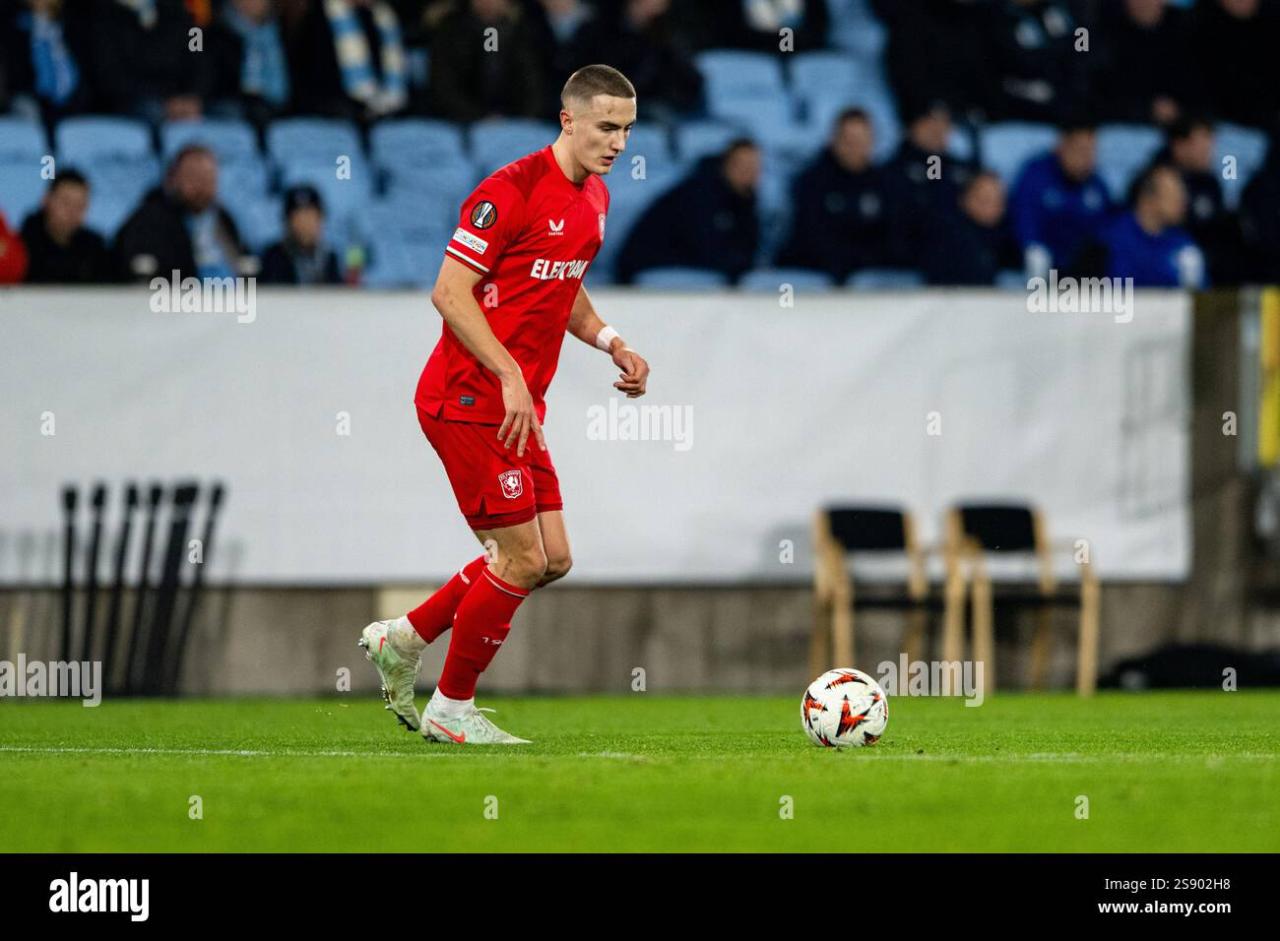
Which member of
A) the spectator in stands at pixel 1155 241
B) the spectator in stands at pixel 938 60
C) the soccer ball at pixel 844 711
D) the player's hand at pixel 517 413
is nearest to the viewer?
the player's hand at pixel 517 413

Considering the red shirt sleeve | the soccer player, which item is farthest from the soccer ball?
the red shirt sleeve

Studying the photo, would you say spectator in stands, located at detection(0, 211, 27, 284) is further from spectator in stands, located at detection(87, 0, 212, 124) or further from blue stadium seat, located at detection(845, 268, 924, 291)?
blue stadium seat, located at detection(845, 268, 924, 291)

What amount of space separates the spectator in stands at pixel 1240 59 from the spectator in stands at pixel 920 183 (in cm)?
278

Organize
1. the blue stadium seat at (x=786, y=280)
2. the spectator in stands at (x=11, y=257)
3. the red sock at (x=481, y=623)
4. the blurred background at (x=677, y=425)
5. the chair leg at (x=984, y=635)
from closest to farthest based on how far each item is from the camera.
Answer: the red sock at (x=481, y=623) < the blurred background at (x=677, y=425) < the spectator in stands at (x=11, y=257) < the chair leg at (x=984, y=635) < the blue stadium seat at (x=786, y=280)

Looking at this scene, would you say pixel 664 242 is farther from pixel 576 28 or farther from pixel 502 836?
pixel 502 836

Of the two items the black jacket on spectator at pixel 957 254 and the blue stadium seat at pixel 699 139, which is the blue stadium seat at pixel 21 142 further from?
the black jacket on spectator at pixel 957 254

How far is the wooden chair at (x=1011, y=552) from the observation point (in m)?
14.2

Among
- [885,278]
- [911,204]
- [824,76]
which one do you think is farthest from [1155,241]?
[824,76]

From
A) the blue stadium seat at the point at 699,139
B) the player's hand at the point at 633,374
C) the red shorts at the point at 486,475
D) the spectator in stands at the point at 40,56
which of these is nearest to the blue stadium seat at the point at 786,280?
the blue stadium seat at the point at 699,139

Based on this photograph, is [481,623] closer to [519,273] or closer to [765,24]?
[519,273]

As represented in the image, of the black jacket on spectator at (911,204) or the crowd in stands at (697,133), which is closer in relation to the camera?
the crowd in stands at (697,133)

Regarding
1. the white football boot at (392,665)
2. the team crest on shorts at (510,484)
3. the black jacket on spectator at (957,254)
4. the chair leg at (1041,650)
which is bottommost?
the chair leg at (1041,650)

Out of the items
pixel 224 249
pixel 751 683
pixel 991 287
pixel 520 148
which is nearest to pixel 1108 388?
pixel 991 287

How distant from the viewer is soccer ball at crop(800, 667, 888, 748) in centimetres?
843
